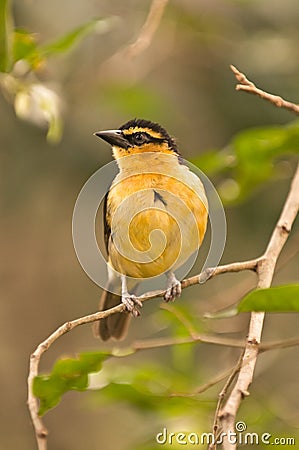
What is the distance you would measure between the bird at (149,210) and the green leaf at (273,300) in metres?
0.55

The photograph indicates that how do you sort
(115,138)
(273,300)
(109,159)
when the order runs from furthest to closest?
(109,159), (115,138), (273,300)

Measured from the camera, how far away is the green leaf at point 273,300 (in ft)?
7.11

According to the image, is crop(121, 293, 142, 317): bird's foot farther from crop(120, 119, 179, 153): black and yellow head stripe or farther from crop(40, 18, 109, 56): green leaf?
crop(40, 18, 109, 56): green leaf

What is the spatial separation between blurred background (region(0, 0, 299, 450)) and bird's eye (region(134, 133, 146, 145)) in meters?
0.30

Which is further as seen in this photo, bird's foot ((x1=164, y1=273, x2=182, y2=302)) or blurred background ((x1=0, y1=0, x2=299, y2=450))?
blurred background ((x1=0, y1=0, x2=299, y2=450))

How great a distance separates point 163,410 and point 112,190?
788mm

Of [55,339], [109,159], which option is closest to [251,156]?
[55,339]

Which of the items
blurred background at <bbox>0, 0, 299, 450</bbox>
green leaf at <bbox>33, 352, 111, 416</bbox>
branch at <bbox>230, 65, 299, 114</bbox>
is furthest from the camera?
blurred background at <bbox>0, 0, 299, 450</bbox>

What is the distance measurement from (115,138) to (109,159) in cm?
163

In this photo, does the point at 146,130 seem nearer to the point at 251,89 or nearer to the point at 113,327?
the point at 113,327

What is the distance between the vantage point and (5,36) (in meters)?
2.64

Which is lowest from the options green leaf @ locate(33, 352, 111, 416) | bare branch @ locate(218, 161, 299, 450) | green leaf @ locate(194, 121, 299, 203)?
green leaf @ locate(33, 352, 111, 416)

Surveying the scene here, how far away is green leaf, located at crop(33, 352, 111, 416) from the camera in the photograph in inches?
93.1
